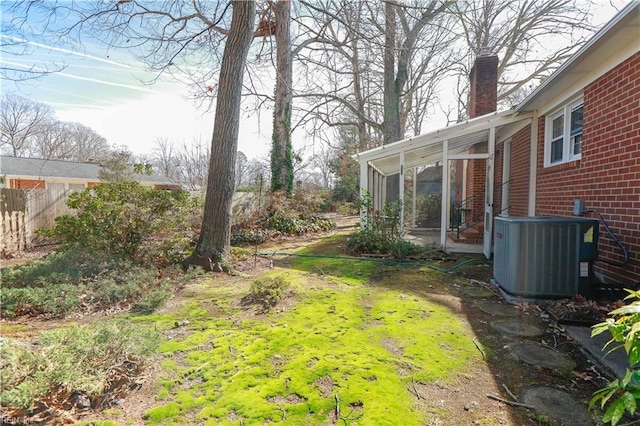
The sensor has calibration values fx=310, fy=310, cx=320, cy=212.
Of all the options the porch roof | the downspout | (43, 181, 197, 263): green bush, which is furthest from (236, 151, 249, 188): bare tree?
the downspout

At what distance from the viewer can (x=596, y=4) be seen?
9641 mm

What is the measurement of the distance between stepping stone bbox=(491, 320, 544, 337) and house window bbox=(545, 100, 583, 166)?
322cm

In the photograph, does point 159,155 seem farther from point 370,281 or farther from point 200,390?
point 200,390

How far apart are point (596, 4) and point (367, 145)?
1235 centimetres

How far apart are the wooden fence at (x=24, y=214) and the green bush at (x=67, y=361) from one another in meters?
6.86

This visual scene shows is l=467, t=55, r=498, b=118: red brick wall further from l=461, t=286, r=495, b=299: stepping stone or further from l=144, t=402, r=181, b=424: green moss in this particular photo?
l=144, t=402, r=181, b=424: green moss

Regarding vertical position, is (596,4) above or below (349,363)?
above

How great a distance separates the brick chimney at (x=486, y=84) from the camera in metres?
9.18

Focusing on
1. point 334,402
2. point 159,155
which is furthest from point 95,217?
point 159,155

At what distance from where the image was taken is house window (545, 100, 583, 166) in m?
5.09

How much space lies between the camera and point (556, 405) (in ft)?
6.60

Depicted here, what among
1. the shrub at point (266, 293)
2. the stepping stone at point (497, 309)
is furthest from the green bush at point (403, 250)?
the shrub at point (266, 293)

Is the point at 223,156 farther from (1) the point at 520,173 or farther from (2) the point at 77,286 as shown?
(1) the point at 520,173

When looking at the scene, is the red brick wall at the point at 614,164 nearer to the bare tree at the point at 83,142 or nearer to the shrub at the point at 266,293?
the shrub at the point at 266,293
